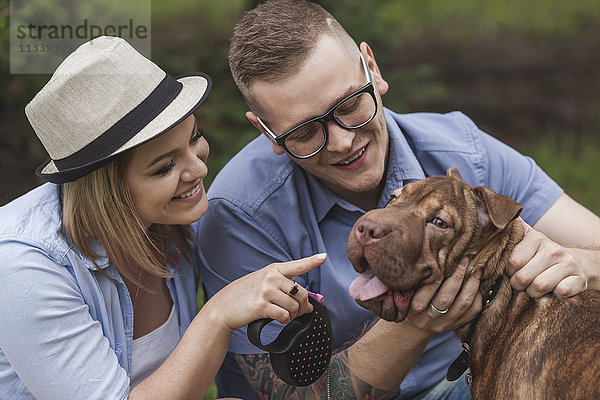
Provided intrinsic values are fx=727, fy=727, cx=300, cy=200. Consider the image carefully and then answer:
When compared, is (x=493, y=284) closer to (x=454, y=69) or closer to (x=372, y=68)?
(x=372, y=68)

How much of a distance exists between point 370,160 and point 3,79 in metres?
3.60

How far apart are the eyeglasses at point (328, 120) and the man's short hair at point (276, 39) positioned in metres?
0.26

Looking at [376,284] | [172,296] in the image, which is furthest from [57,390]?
[376,284]

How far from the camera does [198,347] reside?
3.39 m

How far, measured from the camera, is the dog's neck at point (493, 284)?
131 inches

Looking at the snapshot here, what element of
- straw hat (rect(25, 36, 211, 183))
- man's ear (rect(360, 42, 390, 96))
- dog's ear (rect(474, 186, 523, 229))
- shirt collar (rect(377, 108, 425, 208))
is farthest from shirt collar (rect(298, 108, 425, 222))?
straw hat (rect(25, 36, 211, 183))

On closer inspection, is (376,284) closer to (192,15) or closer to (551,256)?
(551,256)

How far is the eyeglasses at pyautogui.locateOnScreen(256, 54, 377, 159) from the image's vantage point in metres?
3.57

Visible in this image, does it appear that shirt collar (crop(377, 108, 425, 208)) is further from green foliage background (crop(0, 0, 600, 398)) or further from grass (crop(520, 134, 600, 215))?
grass (crop(520, 134, 600, 215))

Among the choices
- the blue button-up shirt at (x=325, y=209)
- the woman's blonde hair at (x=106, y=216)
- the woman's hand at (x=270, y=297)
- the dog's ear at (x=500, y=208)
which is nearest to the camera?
the dog's ear at (x=500, y=208)

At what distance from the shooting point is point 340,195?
408 centimetres

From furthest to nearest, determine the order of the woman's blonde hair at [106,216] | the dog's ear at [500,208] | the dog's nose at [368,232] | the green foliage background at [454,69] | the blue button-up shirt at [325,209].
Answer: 1. the green foliage background at [454,69]
2. the blue button-up shirt at [325,209]
3. the woman's blonde hair at [106,216]
4. the dog's ear at [500,208]
5. the dog's nose at [368,232]

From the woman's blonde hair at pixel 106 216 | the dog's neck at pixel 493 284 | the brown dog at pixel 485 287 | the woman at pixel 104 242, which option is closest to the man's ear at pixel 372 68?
the brown dog at pixel 485 287

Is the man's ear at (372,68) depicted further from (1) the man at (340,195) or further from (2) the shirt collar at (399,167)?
(2) the shirt collar at (399,167)
